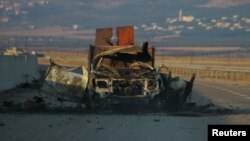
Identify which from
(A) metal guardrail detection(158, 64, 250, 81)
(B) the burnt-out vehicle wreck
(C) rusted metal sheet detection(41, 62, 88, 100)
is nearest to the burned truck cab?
(B) the burnt-out vehicle wreck

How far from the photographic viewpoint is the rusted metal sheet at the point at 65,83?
2230 centimetres

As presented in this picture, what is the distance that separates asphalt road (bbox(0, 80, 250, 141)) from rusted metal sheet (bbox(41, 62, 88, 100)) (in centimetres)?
170

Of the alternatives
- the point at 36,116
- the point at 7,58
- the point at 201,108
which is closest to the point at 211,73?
the point at 7,58

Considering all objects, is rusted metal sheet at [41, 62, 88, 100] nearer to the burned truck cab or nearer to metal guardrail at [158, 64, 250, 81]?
the burned truck cab

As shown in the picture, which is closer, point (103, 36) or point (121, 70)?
point (121, 70)

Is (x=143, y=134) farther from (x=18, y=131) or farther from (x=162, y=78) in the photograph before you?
(x=162, y=78)

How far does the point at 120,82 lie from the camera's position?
21922 millimetres

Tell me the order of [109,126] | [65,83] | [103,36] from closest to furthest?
[109,126]
[65,83]
[103,36]

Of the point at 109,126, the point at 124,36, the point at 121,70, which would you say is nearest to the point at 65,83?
the point at 121,70

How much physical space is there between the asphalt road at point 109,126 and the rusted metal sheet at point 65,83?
1696mm

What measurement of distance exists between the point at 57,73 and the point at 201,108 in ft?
13.3

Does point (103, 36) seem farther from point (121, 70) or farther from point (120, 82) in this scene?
point (120, 82)

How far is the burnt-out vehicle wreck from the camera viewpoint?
2188 centimetres

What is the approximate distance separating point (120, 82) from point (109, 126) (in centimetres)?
→ 446
